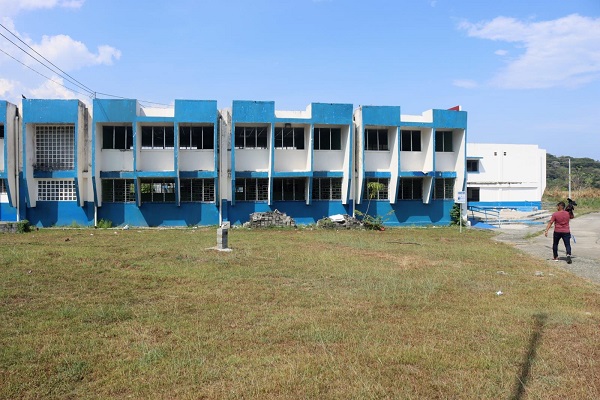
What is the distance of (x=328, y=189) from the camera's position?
27016 mm

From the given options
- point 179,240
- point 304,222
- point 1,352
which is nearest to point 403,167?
point 304,222

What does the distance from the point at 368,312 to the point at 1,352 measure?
4858mm

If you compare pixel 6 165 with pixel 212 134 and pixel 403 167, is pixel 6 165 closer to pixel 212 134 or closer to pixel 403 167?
pixel 212 134

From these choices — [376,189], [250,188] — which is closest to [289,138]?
[250,188]

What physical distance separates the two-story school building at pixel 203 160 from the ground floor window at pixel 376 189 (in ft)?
0.26

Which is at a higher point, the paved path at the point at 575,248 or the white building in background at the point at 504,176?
the white building in background at the point at 504,176

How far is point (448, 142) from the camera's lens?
2859cm

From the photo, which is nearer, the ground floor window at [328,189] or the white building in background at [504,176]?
the ground floor window at [328,189]

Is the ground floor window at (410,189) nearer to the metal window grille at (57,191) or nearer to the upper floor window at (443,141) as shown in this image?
the upper floor window at (443,141)

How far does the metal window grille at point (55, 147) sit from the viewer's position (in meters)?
24.7

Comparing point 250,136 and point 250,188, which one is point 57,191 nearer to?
point 250,188

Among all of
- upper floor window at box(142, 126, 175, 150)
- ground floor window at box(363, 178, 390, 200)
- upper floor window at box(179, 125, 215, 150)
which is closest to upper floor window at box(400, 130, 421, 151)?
ground floor window at box(363, 178, 390, 200)

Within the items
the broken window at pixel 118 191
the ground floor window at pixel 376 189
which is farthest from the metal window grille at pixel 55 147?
the ground floor window at pixel 376 189

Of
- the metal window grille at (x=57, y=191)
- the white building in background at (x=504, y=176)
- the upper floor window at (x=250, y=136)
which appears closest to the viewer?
the metal window grille at (x=57, y=191)
